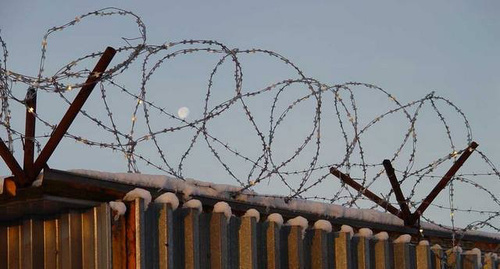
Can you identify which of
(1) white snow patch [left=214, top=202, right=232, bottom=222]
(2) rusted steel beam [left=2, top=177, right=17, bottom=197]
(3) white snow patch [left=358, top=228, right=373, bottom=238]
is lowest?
(3) white snow patch [left=358, top=228, right=373, bottom=238]

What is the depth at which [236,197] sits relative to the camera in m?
9.08

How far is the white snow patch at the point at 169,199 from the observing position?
7916mm

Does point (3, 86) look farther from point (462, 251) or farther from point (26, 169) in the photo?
point (462, 251)

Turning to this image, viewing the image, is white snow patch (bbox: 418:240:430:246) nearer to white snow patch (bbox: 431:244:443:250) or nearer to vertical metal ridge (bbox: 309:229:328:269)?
white snow patch (bbox: 431:244:443:250)

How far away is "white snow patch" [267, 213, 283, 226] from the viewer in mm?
9055

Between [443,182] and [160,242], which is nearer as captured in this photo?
[160,242]

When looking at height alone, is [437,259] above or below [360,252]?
below

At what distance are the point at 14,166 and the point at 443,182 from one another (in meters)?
5.07

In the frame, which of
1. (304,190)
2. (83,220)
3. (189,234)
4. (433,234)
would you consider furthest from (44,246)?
(433,234)

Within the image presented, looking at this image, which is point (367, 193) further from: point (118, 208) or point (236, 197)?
point (118, 208)

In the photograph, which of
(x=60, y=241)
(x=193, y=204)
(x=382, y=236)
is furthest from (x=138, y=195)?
(x=382, y=236)

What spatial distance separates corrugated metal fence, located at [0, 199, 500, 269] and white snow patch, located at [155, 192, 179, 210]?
48mm

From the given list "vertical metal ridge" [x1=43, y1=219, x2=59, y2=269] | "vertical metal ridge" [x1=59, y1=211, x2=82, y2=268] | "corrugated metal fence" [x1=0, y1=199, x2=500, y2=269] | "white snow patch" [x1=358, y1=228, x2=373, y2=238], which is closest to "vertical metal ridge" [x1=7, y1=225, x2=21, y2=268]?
"corrugated metal fence" [x1=0, y1=199, x2=500, y2=269]

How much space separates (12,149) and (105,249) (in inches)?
41.3
